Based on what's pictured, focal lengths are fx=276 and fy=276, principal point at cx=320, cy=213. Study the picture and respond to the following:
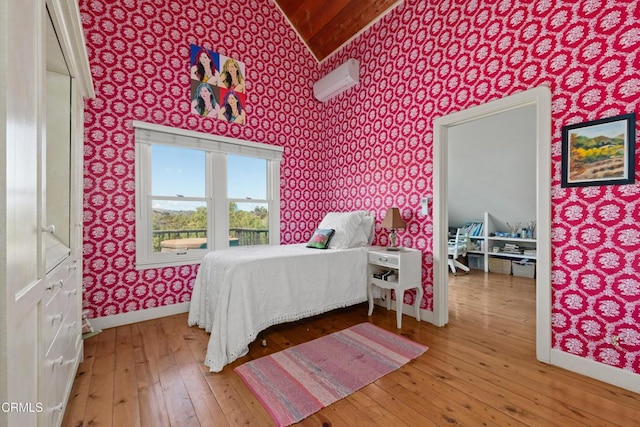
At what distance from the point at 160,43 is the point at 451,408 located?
4.04 m

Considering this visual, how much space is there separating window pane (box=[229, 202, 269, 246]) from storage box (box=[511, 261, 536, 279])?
13.9 ft

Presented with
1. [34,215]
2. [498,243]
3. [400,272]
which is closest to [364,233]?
[400,272]

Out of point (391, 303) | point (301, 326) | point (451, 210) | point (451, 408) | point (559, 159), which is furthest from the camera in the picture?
point (451, 210)

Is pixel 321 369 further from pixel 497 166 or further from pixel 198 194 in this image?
pixel 497 166

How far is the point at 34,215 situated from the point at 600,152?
299 cm

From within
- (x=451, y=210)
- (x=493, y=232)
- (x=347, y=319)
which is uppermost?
(x=451, y=210)

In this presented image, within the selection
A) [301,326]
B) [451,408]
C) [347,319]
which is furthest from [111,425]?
[347,319]

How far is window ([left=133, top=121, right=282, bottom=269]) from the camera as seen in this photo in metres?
2.90

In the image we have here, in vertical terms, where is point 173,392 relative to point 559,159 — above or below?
below

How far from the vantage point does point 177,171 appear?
10.3ft

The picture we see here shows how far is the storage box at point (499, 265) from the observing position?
4879 mm

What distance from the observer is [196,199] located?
10.6 feet

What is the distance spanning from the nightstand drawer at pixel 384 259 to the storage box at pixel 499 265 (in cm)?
332

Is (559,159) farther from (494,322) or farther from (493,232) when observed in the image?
(493,232)
